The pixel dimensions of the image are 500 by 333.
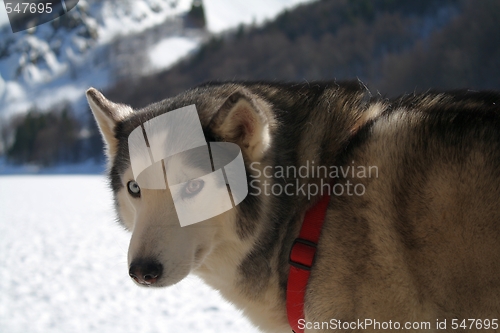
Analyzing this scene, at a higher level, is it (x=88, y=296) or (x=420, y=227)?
(x=420, y=227)

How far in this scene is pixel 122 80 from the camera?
9656 cm

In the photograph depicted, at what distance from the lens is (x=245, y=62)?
8438 centimetres

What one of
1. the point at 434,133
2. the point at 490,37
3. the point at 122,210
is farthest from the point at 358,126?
the point at 490,37

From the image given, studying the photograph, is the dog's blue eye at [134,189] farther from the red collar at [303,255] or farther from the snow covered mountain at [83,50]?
the snow covered mountain at [83,50]

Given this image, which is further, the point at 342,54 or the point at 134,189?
the point at 342,54

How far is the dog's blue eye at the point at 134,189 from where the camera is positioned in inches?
98.1

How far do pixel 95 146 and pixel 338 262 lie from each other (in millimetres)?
71372

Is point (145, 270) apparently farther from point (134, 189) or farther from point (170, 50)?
point (170, 50)

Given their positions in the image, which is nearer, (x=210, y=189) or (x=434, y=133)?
(x=434, y=133)

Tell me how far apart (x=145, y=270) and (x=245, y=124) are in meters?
0.95

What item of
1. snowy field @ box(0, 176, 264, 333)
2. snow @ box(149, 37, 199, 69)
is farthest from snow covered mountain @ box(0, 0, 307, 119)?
snowy field @ box(0, 176, 264, 333)

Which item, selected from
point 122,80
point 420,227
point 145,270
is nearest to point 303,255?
point 420,227

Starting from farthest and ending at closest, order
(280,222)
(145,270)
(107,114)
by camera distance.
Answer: (107,114) < (280,222) < (145,270)

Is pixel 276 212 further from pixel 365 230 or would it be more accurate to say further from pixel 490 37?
pixel 490 37
